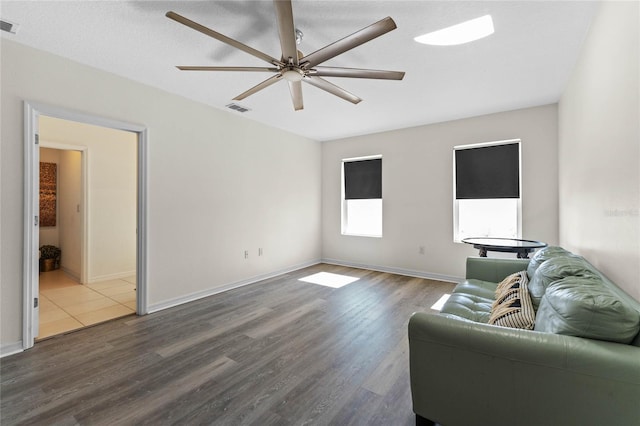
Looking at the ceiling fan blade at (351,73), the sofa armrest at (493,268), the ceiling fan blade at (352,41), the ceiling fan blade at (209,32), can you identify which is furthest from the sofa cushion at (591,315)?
the ceiling fan blade at (209,32)

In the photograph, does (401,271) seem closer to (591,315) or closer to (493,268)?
(493,268)

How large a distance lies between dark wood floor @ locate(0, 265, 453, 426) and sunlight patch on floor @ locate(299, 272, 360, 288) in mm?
1011

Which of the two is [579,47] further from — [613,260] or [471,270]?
[471,270]

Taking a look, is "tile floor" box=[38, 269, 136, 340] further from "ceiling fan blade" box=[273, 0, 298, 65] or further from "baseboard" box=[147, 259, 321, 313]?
"ceiling fan blade" box=[273, 0, 298, 65]

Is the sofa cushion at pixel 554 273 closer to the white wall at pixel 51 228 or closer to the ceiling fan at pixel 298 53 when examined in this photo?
the ceiling fan at pixel 298 53

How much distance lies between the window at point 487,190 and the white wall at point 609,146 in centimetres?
143

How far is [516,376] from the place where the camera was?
4.08 feet

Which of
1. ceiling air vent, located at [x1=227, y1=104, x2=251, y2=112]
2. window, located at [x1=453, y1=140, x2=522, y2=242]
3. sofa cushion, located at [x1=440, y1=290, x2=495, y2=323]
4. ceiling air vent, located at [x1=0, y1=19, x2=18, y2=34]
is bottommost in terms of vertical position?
sofa cushion, located at [x1=440, y1=290, x2=495, y2=323]

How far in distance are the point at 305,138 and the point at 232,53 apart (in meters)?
3.26

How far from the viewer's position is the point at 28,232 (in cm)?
251

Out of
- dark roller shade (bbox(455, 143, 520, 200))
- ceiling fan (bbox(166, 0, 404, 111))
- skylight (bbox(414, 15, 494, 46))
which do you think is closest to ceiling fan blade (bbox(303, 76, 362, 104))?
ceiling fan (bbox(166, 0, 404, 111))

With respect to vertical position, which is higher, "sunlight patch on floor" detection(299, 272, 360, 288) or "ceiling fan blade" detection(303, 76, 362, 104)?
"ceiling fan blade" detection(303, 76, 362, 104)

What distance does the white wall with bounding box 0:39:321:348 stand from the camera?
8.03ft

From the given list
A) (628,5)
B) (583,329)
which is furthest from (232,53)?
(583,329)
